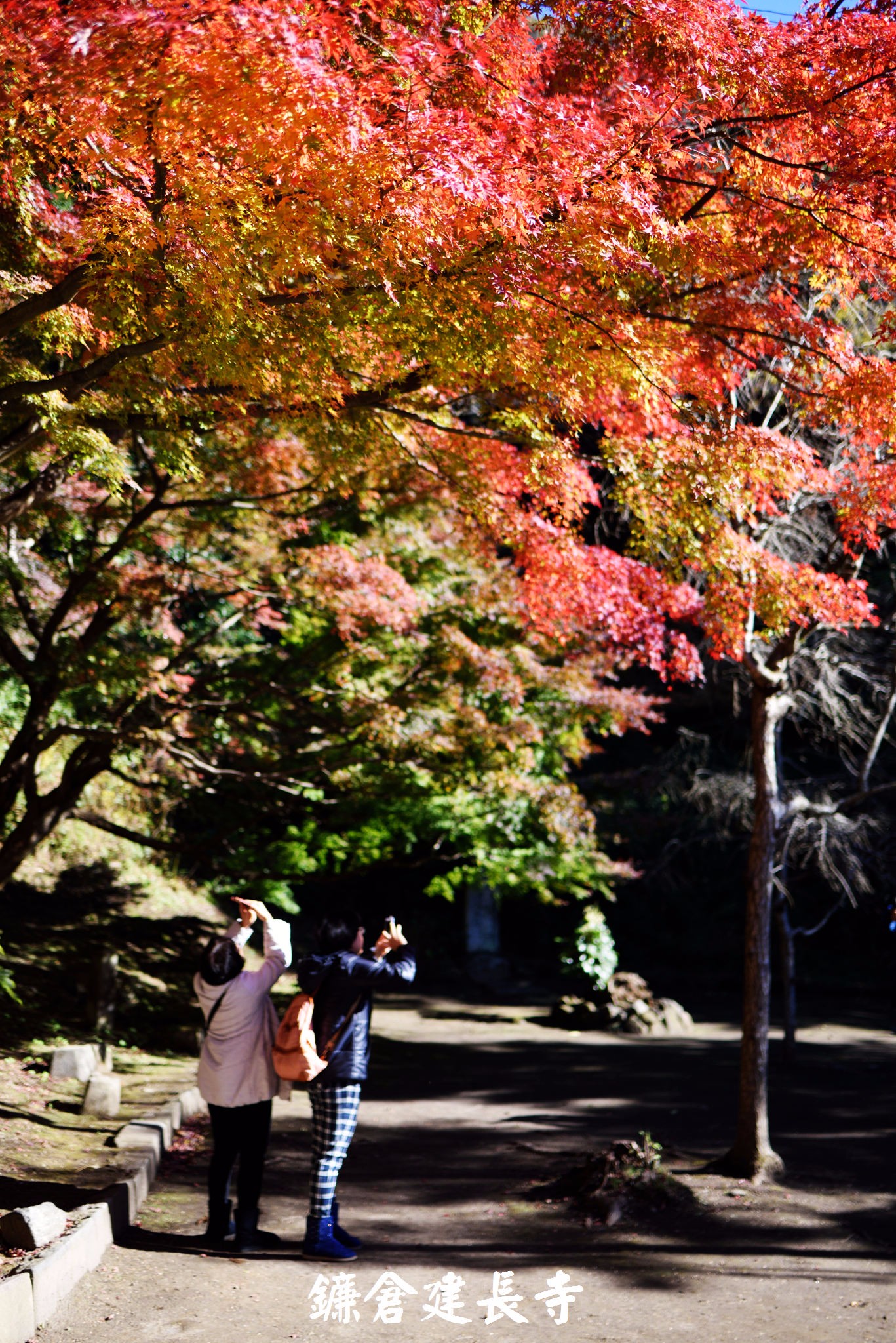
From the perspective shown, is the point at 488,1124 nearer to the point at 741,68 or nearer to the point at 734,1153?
the point at 734,1153

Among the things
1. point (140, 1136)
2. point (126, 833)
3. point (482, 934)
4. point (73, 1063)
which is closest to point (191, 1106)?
point (73, 1063)

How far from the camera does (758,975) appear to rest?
7832mm

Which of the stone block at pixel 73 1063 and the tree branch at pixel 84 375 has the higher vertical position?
the tree branch at pixel 84 375

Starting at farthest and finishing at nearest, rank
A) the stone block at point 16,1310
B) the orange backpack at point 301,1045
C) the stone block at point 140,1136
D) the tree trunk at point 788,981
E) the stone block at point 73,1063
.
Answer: the tree trunk at point 788,981
the stone block at point 73,1063
the stone block at point 140,1136
the orange backpack at point 301,1045
the stone block at point 16,1310

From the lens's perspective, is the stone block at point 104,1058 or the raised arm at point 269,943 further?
the stone block at point 104,1058

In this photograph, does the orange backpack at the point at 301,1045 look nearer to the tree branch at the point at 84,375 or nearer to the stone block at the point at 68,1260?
the stone block at the point at 68,1260

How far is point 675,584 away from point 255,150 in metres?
4.38

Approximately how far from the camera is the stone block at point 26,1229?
468 centimetres

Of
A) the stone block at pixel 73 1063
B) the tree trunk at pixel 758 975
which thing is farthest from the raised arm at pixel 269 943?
the stone block at pixel 73 1063

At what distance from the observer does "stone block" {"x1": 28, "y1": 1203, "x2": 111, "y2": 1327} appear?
14.3ft

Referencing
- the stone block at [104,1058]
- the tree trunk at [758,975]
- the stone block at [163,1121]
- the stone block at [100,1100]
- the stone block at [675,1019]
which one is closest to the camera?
the stone block at [163,1121]

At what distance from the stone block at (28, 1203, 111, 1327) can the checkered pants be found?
1.03m

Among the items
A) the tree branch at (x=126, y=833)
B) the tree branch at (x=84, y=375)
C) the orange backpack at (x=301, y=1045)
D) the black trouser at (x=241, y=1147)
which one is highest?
the tree branch at (x=84, y=375)

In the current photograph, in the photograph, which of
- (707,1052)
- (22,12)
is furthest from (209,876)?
(22,12)
